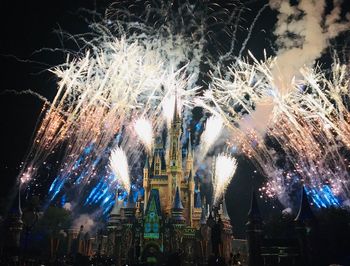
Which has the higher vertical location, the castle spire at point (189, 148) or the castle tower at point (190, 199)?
the castle spire at point (189, 148)

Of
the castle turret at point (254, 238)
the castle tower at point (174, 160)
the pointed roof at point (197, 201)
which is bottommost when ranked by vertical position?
the castle turret at point (254, 238)

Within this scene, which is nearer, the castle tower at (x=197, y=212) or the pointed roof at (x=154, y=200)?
the pointed roof at (x=154, y=200)

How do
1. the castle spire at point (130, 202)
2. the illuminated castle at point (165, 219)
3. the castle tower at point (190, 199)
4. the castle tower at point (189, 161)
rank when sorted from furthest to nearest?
the castle tower at point (189, 161), the castle tower at point (190, 199), the castle spire at point (130, 202), the illuminated castle at point (165, 219)

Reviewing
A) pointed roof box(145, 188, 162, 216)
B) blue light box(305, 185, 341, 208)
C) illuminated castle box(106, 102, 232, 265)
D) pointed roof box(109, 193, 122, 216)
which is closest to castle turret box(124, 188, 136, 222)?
illuminated castle box(106, 102, 232, 265)

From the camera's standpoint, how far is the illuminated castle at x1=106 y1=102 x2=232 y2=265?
2323 inches

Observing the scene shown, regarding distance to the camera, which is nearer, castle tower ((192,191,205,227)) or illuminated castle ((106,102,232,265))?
illuminated castle ((106,102,232,265))

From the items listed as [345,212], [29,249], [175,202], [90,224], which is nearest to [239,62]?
[345,212]

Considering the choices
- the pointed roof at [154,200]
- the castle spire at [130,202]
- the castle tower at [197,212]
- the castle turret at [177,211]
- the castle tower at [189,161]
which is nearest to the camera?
the castle turret at [177,211]

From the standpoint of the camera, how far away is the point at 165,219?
62656mm

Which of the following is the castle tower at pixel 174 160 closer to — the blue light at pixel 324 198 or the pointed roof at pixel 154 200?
the pointed roof at pixel 154 200

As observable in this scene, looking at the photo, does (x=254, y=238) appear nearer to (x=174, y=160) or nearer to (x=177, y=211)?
(x=177, y=211)

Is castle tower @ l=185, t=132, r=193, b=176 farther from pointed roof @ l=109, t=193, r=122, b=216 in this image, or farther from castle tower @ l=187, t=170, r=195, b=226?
pointed roof @ l=109, t=193, r=122, b=216

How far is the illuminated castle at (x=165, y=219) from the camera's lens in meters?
59.0

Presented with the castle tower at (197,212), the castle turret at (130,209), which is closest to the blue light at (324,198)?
→ the castle tower at (197,212)
